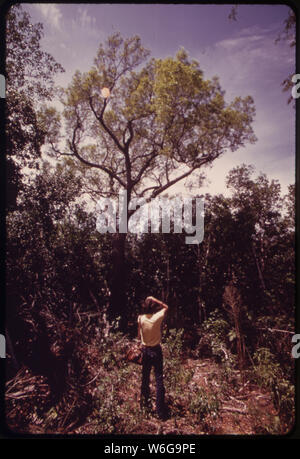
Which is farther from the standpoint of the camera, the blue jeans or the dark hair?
the dark hair

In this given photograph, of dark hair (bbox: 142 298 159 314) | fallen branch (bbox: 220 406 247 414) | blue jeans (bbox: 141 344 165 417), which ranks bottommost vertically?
fallen branch (bbox: 220 406 247 414)

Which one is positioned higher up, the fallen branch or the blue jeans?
the blue jeans

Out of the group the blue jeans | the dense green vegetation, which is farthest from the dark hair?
the dense green vegetation

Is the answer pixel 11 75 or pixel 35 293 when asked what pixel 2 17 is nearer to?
pixel 11 75

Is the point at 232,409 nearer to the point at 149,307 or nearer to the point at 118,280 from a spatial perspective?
the point at 149,307

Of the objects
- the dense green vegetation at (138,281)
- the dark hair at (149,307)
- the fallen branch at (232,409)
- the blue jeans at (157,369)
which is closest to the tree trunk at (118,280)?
the dense green vegetation at (138,281)

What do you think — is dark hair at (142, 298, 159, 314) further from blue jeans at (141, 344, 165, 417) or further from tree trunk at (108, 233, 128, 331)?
tree trunk at (108, 233, 128, 331)

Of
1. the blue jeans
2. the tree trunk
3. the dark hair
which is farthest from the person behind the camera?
the tree trunk

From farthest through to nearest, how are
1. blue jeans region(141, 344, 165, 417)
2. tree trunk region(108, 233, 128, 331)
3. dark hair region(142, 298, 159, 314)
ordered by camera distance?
1. tree trunk region(108, 233, 128, 331)
2. dark hair region(142, 298, 159, 314)
3. blue jeans region(141, 344, 165, 417)

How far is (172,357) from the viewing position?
3984 millimetres

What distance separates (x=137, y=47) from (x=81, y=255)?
17.5ft

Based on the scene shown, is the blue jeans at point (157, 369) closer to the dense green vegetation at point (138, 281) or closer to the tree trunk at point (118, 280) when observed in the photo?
the dense green vegetation at point (138, 281)

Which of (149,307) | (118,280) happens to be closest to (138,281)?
(118,280)

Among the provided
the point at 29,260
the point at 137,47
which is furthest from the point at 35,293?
the point at 137,47
